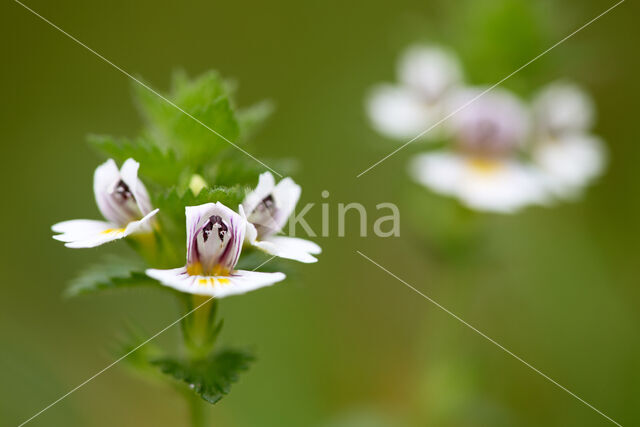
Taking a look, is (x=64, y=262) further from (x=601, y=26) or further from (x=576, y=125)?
(x=601, y=26)

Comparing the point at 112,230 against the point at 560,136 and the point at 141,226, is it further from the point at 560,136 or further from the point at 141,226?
the point at 560,136

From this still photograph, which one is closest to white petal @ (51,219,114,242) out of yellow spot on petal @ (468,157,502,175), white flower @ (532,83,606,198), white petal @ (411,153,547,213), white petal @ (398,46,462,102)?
white petal @ (411,153,547,213)

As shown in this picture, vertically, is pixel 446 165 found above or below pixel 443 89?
below

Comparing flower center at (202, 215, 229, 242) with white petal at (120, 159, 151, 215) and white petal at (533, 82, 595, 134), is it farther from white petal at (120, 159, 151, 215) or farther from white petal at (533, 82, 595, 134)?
white petal at (533, 82, 595, 134)

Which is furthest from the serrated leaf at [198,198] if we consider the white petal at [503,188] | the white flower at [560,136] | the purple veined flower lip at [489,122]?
the white flower at [560,136]

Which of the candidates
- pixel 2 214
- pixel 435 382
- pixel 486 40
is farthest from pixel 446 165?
pixel 2 214

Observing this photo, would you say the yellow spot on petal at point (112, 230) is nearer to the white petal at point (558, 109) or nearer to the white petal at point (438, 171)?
the white petal at point (438, 171)
